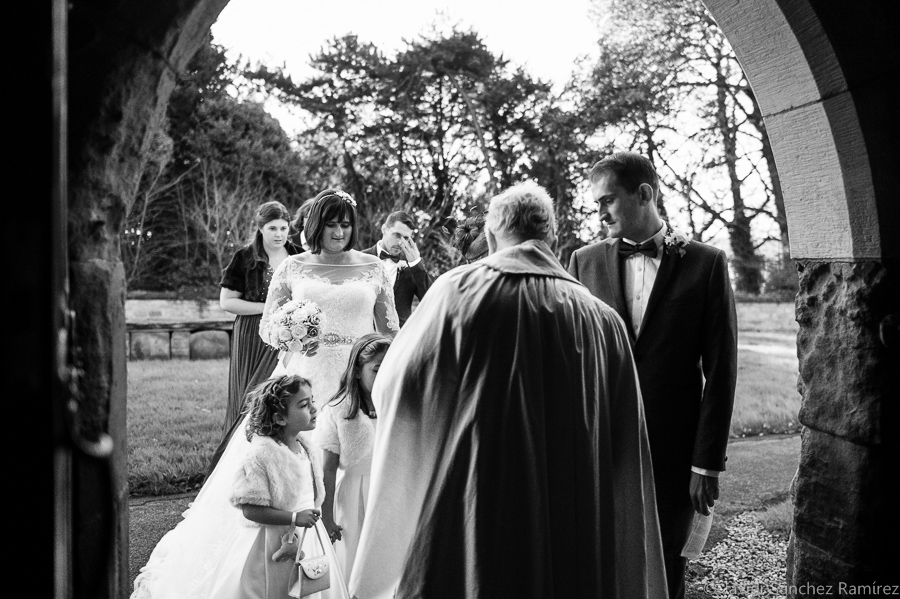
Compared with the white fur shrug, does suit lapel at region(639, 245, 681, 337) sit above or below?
above

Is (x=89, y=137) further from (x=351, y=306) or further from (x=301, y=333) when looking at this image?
(x=351, y=306)

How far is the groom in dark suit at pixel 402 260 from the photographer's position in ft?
20.6

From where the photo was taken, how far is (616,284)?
333 centimetres

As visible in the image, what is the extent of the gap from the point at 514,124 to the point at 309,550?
16.9m

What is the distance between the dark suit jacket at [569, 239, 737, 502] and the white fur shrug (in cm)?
148

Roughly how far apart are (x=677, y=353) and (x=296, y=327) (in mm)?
2199

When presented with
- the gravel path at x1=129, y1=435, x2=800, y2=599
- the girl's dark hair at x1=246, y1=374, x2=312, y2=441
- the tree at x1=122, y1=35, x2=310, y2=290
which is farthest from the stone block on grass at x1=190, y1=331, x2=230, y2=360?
the girl's dark hair at x1=246, y1=374, x2=312, y2=441

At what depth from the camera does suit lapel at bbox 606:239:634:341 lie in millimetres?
3299

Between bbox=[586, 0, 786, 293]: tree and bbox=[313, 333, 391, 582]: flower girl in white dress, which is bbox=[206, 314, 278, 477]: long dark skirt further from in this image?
bbox=[586, 0, 786, 293]: tree

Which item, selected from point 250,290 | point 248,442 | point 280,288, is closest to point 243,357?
point 250,290

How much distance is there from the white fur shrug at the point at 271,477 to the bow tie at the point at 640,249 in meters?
1.65

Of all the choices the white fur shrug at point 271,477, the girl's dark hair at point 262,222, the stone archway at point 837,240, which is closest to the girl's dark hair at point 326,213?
the girl's dark hair at point 262,222

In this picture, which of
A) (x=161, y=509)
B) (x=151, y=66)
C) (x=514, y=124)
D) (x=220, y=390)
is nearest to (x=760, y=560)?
(x=161, y=509)

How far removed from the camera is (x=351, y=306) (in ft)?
15.9
